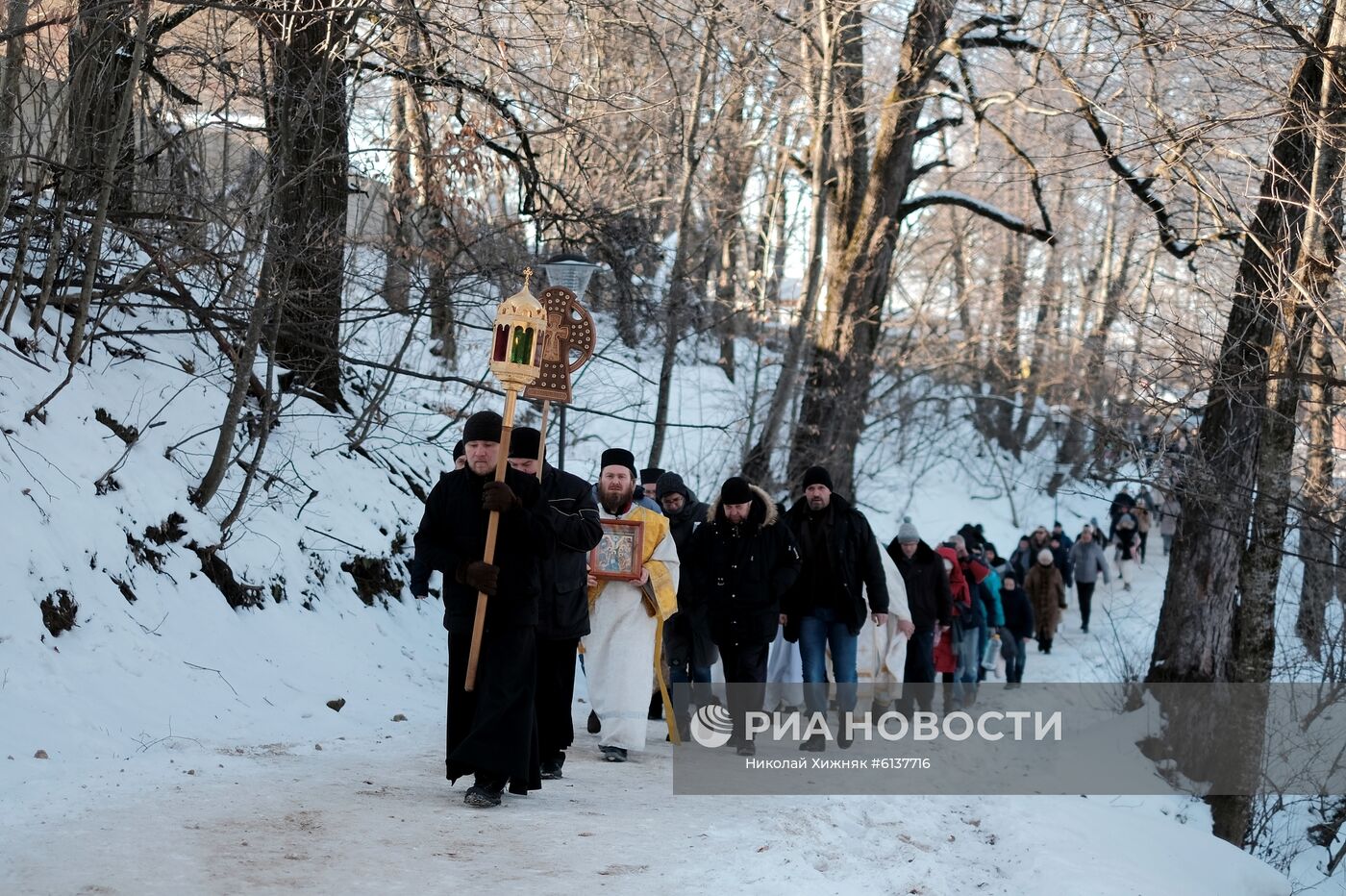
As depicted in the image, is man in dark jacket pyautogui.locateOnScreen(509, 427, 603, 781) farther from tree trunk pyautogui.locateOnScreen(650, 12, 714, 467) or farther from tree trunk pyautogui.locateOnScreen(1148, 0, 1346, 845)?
tree trunk pyautogui.locateOnScreen(650, 12, 714, 467)

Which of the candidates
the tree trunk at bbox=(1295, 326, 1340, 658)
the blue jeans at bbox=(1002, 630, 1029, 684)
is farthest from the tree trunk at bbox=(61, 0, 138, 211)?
the blue jeans at bbox=(1002, 630, 1029, 684)

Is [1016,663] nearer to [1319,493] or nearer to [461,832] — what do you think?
[1319,493]

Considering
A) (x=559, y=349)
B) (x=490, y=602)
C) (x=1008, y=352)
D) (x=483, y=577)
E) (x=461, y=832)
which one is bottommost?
(x=461, y=832)

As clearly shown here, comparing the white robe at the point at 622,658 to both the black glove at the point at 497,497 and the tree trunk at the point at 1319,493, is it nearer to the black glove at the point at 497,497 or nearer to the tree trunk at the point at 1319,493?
the black glove at the point at 497,497

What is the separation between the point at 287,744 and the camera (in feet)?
29.3

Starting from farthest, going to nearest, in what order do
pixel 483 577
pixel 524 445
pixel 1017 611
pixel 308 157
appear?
pixel 1017 611 < pixel 308 157 < pixel 524 445 < pixel 483 577

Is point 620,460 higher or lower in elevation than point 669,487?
higher

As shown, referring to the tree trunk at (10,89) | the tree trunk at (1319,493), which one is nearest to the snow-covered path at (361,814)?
the tree trunk at (1319,493)

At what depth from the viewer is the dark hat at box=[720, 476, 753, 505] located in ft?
33.3

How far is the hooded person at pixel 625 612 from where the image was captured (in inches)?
370

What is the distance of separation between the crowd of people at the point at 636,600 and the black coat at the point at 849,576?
1 cm

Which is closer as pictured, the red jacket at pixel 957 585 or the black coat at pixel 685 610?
the black coat at pixel 685 610

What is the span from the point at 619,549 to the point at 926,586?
5144 mm

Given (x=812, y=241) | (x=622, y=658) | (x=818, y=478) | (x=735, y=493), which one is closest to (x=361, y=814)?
(x=622, y=658)
